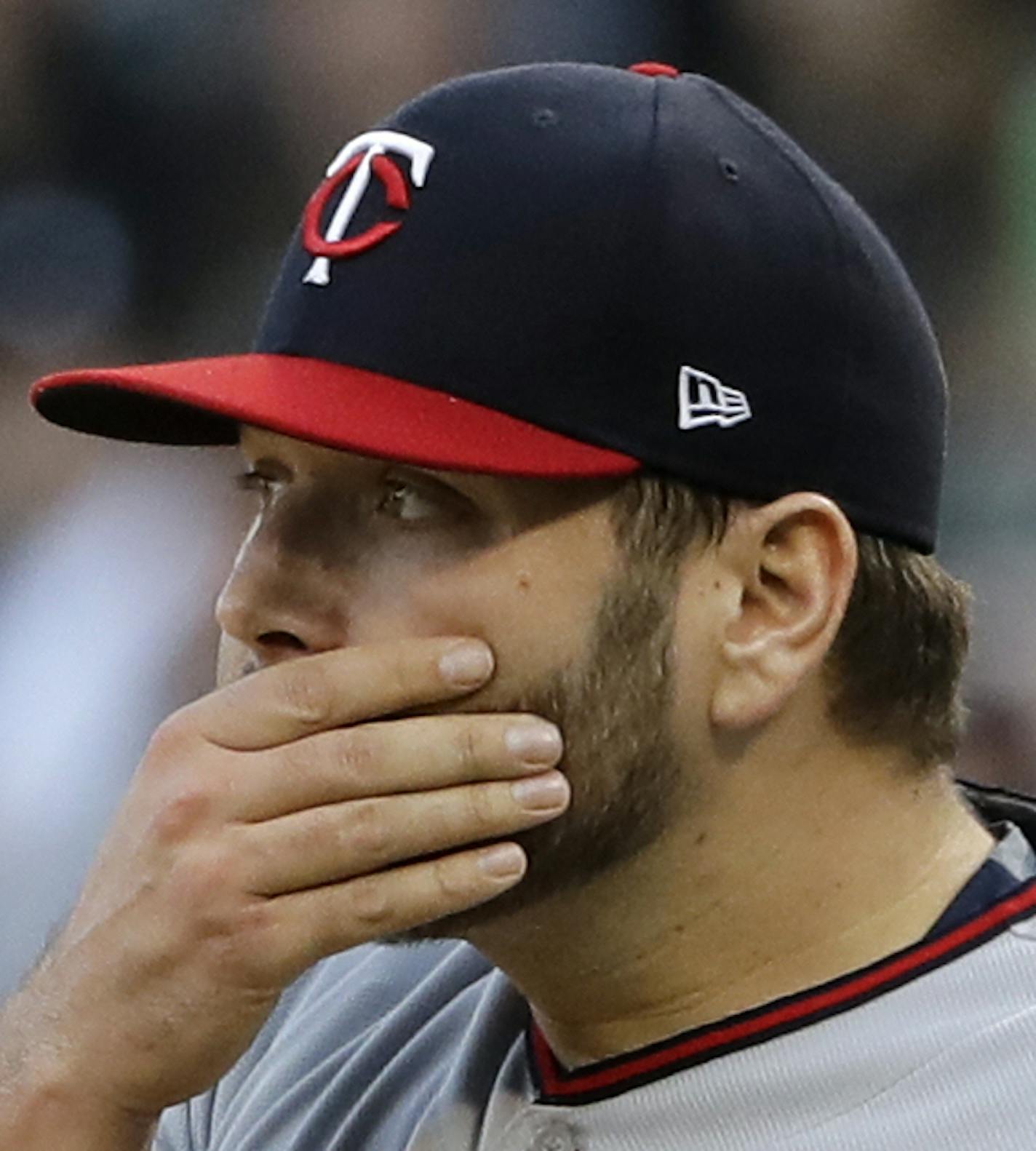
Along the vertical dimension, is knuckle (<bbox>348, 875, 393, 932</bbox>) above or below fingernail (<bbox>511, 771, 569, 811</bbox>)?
below

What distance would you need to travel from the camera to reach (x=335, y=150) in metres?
3.03

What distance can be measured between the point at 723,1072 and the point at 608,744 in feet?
0.68

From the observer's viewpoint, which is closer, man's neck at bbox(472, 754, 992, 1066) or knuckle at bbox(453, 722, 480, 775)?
knuckle at bbox(453, 722, 480, 775)

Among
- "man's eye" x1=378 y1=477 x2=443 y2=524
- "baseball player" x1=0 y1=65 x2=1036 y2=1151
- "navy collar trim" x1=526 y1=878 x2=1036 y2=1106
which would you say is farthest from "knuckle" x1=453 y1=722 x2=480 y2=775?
"navy collar trim" x1=526 y1=878 x2=1036 y2=1106

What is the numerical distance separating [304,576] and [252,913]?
19cm

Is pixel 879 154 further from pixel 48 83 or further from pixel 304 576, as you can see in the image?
pixel 304 576

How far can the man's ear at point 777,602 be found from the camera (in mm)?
1193

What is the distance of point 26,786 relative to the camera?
2539 millimetres

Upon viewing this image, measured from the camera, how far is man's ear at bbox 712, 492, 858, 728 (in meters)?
1.19

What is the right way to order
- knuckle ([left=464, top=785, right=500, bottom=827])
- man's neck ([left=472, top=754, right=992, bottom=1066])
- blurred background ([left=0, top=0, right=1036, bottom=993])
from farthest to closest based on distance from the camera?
1. blurred background ([left=0, top=0, right=1036, bottom=993])
2. man's neck ([left=472, top=754, right=992, bottom=1066])
3. knuckle ([left=464, top=785, right=500, bottom=827])

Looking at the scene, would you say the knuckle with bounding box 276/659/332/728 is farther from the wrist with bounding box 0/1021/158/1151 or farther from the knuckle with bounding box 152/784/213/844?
the wrist with bounding box 0/1021/158/1151

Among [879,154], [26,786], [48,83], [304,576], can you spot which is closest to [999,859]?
[304,576]

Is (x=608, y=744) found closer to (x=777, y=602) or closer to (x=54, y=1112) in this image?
(x=777, y=602)

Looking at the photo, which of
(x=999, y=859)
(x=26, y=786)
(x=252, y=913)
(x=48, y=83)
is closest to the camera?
(x=252, y=913)
